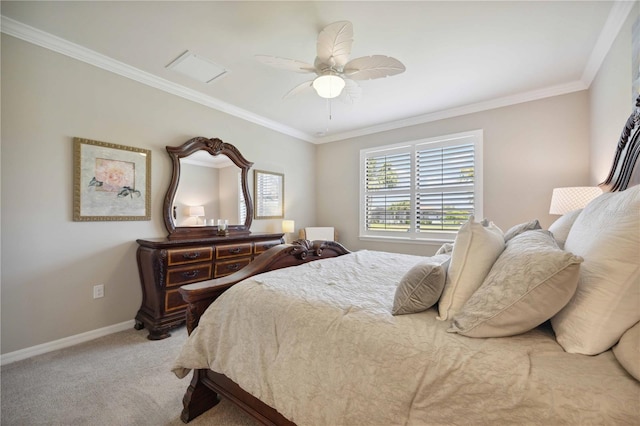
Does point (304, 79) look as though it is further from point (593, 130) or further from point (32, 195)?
point (593, 130)

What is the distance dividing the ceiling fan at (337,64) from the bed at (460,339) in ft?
4.67

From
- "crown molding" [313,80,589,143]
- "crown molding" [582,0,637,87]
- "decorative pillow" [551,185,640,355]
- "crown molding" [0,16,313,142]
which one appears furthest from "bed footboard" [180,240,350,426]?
"crown molding" [313,80,589,143]

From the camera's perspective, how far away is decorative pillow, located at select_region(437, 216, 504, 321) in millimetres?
1046

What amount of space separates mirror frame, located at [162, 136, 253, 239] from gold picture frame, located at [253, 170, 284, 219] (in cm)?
19

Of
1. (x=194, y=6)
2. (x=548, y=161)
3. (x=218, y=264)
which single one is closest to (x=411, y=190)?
(x=548, y=161)

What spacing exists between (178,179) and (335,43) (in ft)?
7.37

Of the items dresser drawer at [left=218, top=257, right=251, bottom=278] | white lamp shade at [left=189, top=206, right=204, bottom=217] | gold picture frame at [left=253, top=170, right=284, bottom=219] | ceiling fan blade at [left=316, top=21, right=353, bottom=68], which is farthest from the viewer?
gold picture frame at [left=253, top=170, right=284, bottom=219]

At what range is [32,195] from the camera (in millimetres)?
2178

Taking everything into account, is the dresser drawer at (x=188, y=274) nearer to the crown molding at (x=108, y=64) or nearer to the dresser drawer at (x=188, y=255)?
the dresser drawer at (x=188, y=255)

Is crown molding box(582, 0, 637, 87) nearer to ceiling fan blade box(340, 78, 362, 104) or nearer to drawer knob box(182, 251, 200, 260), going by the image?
ceiling fan blade box(340, 78, 362, 104)

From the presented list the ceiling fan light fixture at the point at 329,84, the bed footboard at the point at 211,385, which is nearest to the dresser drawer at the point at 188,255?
the bed footboard at the point at 211,385

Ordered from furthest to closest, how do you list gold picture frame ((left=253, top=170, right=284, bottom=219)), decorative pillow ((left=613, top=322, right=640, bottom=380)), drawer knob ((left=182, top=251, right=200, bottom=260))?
gold picture frame ((left=253, top=170, right=284, bottom=219)), drawer knob ((left=182, top=251, right=200, bottom=260)), decorative pillow ((left=613, top=322, right=640, bottom=380))

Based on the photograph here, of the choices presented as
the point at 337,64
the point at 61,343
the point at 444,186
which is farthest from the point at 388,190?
the point at 61,343

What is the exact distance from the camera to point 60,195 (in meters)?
2.31
